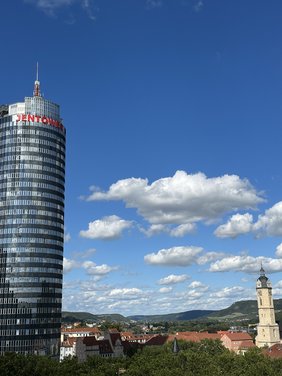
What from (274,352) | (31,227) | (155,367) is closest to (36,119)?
(31,227)

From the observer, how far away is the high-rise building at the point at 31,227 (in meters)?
176

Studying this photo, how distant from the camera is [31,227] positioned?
181375 mm

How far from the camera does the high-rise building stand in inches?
6944

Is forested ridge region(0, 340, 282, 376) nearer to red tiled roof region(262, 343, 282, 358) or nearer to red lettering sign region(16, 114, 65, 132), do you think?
red tiled roof region(262, 343, 282, 358)

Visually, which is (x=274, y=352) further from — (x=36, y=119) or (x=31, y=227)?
(x=36, y=119)

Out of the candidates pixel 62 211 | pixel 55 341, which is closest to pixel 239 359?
pixel 55 341

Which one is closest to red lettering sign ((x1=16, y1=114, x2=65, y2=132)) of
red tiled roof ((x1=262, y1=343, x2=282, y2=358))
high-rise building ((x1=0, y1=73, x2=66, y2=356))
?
high-rise building ((x1=0, y1=73, x2=66, y2=356))

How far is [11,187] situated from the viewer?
604 feet

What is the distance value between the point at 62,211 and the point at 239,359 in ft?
323

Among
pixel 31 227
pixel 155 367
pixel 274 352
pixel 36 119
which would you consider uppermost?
pixel 36 119

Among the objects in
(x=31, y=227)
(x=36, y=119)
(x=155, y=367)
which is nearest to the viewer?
(x=155, y=367)

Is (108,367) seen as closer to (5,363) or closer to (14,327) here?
(5,363)

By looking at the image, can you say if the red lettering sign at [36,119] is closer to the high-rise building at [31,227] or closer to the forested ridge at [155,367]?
the high-rise building at [31,227]

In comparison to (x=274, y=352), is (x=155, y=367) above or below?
above
